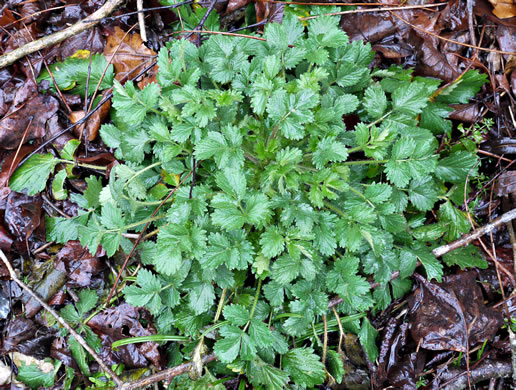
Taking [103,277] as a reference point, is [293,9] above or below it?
above

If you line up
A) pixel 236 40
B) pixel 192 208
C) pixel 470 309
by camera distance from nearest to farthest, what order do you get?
1. pixel 192 208
2. pixel 236 40
3. pixel 470 309

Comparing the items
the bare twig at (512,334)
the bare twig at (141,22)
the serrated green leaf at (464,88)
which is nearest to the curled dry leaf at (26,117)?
the bare twig at (141,22)

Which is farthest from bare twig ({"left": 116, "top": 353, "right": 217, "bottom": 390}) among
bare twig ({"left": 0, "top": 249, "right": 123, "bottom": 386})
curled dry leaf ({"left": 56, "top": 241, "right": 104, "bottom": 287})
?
curled dry leaf ({"left": 56, "top": 241, "right": 104, "bottom": 287})

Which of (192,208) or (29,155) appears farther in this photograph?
(29,155)

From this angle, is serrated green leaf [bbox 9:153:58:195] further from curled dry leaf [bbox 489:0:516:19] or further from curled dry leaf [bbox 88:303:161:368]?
curled dry leaf [bbox 489:0:516:19]

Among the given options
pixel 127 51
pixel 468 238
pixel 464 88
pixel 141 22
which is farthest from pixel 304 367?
pixel 141 22

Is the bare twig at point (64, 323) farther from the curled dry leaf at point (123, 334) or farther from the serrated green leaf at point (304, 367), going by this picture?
the serrated green leaf at point (304, 367)

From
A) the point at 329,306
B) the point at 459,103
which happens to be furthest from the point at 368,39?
the point at 329,306

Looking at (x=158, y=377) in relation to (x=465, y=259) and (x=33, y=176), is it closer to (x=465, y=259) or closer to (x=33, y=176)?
(x=33, y=176)

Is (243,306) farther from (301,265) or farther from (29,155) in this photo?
(29,155)
